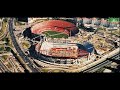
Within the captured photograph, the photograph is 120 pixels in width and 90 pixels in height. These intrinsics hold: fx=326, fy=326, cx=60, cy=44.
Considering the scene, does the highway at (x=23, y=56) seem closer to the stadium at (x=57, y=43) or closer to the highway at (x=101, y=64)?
the stadium at (x=57, y=43)

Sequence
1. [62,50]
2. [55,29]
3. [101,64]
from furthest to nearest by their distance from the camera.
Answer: [55,29]
[62,50]
[101,64]

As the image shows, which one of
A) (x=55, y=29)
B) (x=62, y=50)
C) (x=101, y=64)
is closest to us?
(x=101, y=64)

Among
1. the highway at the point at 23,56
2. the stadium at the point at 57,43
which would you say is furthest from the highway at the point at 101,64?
the highway at the point at 23,56

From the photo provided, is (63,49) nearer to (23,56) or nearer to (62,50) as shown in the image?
(62,50)

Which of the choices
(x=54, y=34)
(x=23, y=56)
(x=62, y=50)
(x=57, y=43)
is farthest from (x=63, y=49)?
(x=23, y=56)

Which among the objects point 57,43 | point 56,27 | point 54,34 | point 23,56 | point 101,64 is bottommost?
point 101,64

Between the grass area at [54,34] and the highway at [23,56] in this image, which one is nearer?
the highway at [23,56]

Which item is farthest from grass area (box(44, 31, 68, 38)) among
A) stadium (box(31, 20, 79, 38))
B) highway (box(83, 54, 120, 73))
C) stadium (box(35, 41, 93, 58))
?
highway (box(83, 54, 120, 73))

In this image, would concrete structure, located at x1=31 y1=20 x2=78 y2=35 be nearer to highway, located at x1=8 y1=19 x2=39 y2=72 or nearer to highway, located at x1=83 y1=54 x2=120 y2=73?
highway, located at x1=8 y1=19 x2=39 y2=72

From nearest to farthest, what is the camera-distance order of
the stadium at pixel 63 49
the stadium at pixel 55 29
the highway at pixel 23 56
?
the highway at pixel 23 56 < the stadium at pixel 63 49 < the stadium at pixel 55 29
